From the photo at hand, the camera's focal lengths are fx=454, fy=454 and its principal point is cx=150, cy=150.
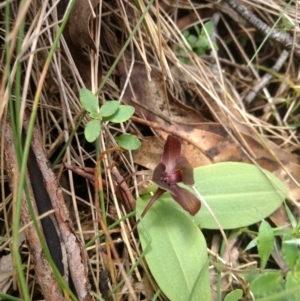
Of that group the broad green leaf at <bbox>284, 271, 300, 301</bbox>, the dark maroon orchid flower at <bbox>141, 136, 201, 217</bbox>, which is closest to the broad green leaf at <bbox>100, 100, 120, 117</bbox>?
the dark maroon orchid flower at <bbox>141, 136, 201, 217</bbox>

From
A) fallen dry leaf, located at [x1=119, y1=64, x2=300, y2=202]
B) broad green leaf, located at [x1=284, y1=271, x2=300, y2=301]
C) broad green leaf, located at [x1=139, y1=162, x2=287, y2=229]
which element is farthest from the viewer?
fallen dry leaf, located at [x1=119, y1=64, x2=300, y2=202]

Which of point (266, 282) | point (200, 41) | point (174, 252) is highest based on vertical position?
point (200, 41)

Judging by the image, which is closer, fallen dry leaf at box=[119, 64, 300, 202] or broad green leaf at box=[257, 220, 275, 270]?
broad green leaf at box=[257, 220, 275, 270]

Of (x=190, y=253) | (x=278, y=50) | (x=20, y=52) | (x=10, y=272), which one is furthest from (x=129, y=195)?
(x=278, y=50)

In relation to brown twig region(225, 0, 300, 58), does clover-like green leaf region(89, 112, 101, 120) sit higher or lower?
lower

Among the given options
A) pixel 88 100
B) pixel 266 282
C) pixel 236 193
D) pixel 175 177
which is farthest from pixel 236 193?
pixel 88 100

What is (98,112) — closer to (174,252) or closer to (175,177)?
(175,177)

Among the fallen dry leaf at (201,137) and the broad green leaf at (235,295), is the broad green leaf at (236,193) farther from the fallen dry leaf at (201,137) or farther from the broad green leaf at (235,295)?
the broad green leaf at (235,295)

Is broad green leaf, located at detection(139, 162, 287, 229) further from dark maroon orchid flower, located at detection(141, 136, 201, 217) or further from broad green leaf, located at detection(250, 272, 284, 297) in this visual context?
broad green leaf, located at detection(250, 272, 284, 297)
